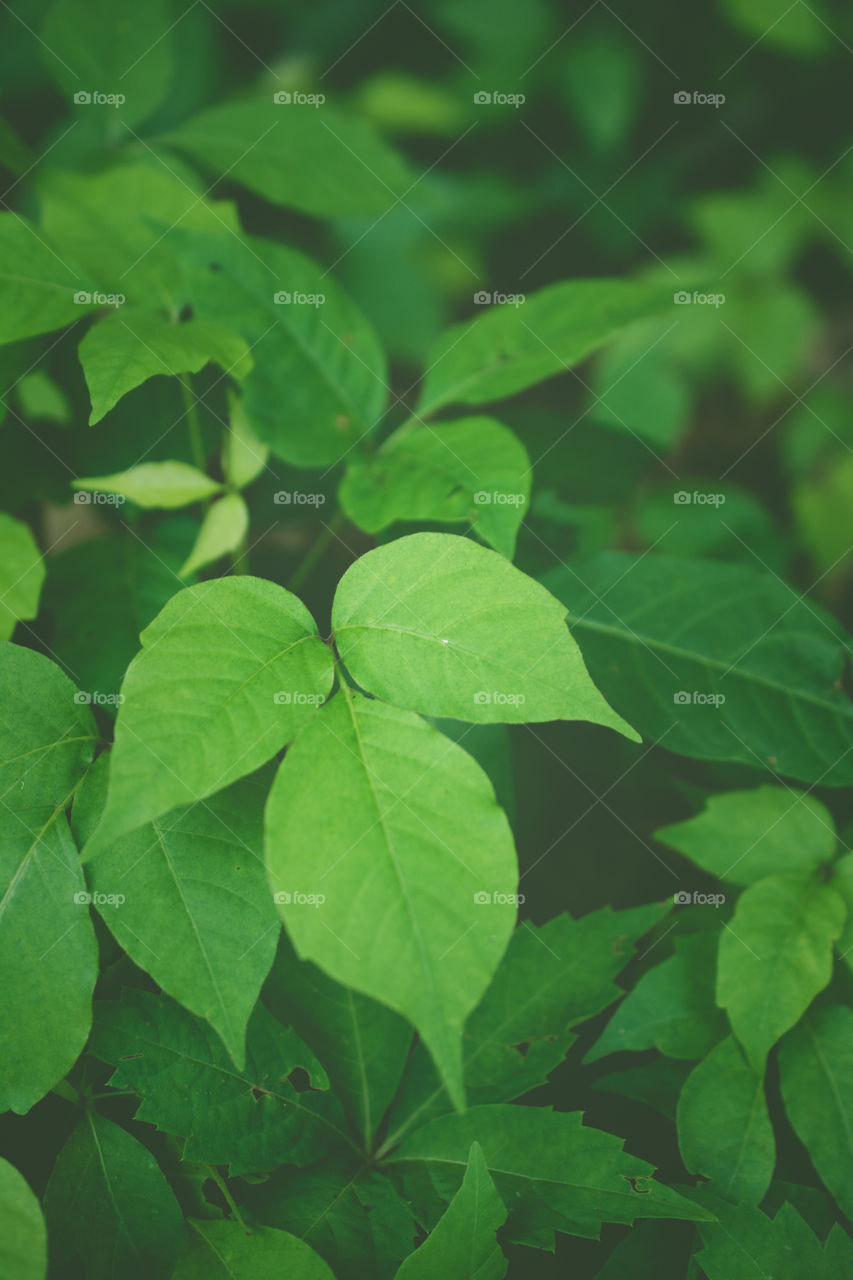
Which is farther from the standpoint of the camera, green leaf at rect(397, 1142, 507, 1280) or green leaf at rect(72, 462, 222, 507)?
green leaf at rect(72, 462, 222, 507)

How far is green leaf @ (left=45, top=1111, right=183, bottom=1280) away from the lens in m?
1.05

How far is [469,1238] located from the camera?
3.34 ft

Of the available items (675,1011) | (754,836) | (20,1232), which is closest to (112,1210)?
(20,1232)

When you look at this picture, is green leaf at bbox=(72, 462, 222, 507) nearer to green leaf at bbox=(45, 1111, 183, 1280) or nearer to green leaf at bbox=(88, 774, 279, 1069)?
green leaf at bbox=(88, 774, 279, 1069)

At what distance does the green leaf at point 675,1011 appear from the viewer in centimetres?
127

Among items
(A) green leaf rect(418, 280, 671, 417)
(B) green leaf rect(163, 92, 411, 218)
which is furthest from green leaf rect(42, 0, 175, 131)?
(A) green leaf rect(418, 280, 671, 417)

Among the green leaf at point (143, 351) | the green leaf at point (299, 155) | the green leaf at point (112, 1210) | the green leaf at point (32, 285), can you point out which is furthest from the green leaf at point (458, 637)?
the green leaf at point (299, 155)

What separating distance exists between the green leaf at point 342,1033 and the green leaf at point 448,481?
0.69 meters

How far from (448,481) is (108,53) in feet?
4.15

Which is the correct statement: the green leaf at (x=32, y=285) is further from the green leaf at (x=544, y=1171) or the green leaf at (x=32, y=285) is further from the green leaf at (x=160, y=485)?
the green leaf at (x=544, y=1171)

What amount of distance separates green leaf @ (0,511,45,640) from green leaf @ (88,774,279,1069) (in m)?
0.42

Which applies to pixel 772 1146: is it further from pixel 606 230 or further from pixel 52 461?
pixel 606 230

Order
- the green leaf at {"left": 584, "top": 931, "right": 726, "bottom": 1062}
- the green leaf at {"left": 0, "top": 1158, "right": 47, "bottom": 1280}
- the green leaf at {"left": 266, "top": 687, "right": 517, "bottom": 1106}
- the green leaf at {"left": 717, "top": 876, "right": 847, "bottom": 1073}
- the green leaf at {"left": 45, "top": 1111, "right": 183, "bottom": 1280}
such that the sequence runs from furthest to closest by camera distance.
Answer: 1. the green leaf at {"left": 584, "top": 931, "right": 726, "bottom": 1062}
2. the green leaf at {"left": 717, "top": 876, "right": 847, "bottom": 1073}
3. the green leaf at {"left": 45, "top": 1111, "right": 183, "bottom": 1280}
4. the green leaf at {"left": 0, "top": 1158, "right": 47, "bottom": 1280}
5. the green leaf at {"left": 266, "top": 687, "right": 517, "bottom": 1106}

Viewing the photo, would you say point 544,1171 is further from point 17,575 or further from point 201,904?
point 17,575
